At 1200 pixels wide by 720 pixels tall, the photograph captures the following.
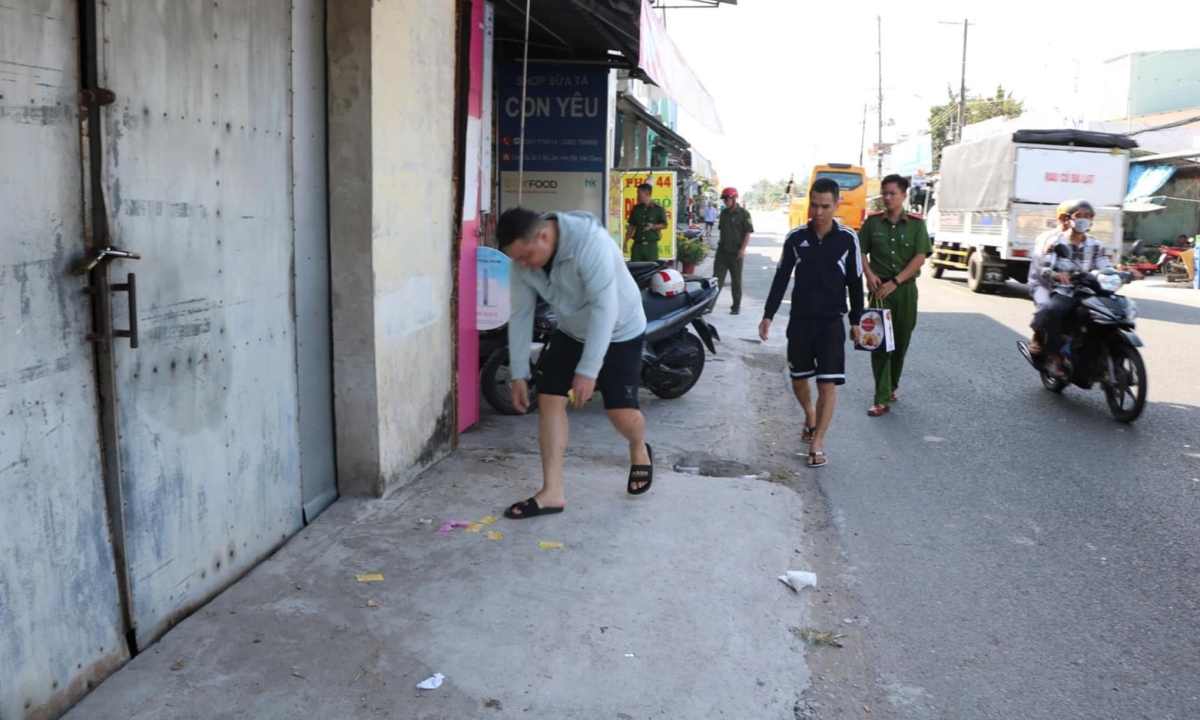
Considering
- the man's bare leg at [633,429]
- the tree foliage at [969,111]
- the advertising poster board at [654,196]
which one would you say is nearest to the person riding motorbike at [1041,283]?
the man's bare leg at [633,429]

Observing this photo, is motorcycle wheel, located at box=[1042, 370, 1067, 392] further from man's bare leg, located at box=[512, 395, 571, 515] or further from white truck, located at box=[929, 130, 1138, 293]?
white truck, located at box=[929, 130, 1138, 293]

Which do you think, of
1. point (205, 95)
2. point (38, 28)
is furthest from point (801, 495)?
point (38, 28)

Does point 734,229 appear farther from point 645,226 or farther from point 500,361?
point 500,361

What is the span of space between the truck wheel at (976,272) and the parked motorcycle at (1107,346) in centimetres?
1072

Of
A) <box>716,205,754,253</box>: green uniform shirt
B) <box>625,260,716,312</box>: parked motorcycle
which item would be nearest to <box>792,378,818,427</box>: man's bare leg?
<box>625,260,716,312</box>: parked motorcycle

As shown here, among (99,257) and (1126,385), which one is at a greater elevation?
(99,257)

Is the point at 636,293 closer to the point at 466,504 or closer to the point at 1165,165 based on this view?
the point at 466,504

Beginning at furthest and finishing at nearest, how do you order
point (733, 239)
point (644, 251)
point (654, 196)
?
point (654, 196), point (733, 239), point (644, 251)

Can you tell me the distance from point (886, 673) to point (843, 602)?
61cm

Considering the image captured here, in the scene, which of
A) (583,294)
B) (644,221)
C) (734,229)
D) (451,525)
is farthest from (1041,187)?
(451,525)

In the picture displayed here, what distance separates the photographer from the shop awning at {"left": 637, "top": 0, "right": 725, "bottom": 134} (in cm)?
588

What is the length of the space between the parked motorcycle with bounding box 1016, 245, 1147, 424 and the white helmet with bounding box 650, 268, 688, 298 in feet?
10.5

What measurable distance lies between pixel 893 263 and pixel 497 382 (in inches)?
124

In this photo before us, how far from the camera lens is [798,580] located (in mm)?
4137
